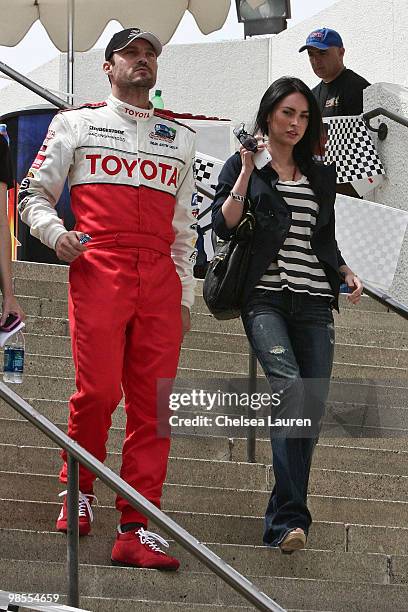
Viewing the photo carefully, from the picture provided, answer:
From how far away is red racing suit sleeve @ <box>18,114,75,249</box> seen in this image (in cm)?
548

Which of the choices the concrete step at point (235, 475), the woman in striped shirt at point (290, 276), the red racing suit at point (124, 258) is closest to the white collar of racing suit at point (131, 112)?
the red racing suit at point (124, 258)

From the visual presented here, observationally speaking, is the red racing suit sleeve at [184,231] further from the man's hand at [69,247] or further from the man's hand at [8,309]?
the man's hand at [8,309]

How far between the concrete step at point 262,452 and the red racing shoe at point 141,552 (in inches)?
47.1

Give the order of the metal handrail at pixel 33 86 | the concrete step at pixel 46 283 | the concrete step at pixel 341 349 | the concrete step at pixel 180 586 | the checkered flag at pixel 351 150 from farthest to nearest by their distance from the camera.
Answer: the checkered flag at pixel 351 150 < the metal handrail at pixel 33 86 < the concrete step at pixel 46 283 < the concrete step at pixel 341 349 < the concrete step at pixel 180 586

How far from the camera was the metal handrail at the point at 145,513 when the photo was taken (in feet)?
13.2

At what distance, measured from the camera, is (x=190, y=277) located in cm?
570

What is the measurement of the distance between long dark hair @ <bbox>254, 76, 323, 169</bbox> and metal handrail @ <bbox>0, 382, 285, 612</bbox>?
66.7 inches

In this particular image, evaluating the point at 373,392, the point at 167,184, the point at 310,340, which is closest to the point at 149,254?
the point at 167,184

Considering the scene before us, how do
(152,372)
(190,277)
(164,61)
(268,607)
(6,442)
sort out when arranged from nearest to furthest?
(268,607)
(152,372)
(190,277)
(6,442)
(164,61)

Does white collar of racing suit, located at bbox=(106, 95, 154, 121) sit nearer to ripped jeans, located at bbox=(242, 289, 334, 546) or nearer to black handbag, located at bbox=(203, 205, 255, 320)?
black handbag, located at bbox=(203, 205, 255, 320)

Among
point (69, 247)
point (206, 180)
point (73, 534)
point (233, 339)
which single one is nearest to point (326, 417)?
point (69, 247)

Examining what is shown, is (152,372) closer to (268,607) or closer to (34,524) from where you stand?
(34,524)

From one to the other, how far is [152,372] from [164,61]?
987cm

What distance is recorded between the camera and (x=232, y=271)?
5.47 metres
